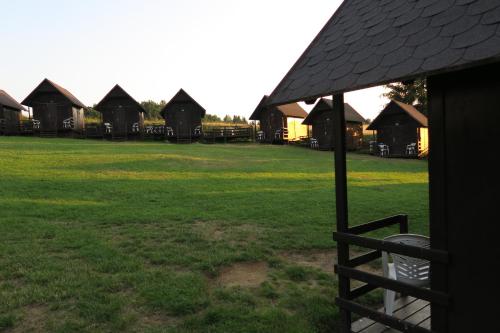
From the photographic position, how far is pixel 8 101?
146ft

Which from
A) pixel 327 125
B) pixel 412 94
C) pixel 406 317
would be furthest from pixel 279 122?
pixel 406 317

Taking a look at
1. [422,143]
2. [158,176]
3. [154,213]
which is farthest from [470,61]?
[422,143]

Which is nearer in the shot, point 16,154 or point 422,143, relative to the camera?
point 16,154

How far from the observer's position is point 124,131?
42812 mm

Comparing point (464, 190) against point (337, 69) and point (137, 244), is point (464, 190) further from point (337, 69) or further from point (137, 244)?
point (137, 244)

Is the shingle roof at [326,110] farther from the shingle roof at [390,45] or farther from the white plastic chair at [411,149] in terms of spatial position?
the shingle roof at [390,45]

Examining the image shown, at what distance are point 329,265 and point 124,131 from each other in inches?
1549

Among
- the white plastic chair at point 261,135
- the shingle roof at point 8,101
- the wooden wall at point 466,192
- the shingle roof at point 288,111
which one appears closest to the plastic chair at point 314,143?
the shingle roof at point 288,111

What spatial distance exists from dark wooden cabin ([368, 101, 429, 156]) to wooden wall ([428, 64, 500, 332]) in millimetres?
33365

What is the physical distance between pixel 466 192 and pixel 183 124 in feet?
134

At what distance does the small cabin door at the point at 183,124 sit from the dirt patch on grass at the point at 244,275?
3703 cm

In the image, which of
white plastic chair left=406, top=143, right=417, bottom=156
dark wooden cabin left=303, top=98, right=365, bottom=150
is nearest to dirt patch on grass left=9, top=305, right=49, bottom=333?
white plastic chair left=406, top=143, right=417, bottom=156

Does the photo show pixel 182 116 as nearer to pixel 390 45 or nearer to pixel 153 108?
pixel 390 45

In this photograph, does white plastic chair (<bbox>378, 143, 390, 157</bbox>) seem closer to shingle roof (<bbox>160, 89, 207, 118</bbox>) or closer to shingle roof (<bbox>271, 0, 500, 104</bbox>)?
shingle roof (<bbox>160, 89, 207, 118</bbox>)
